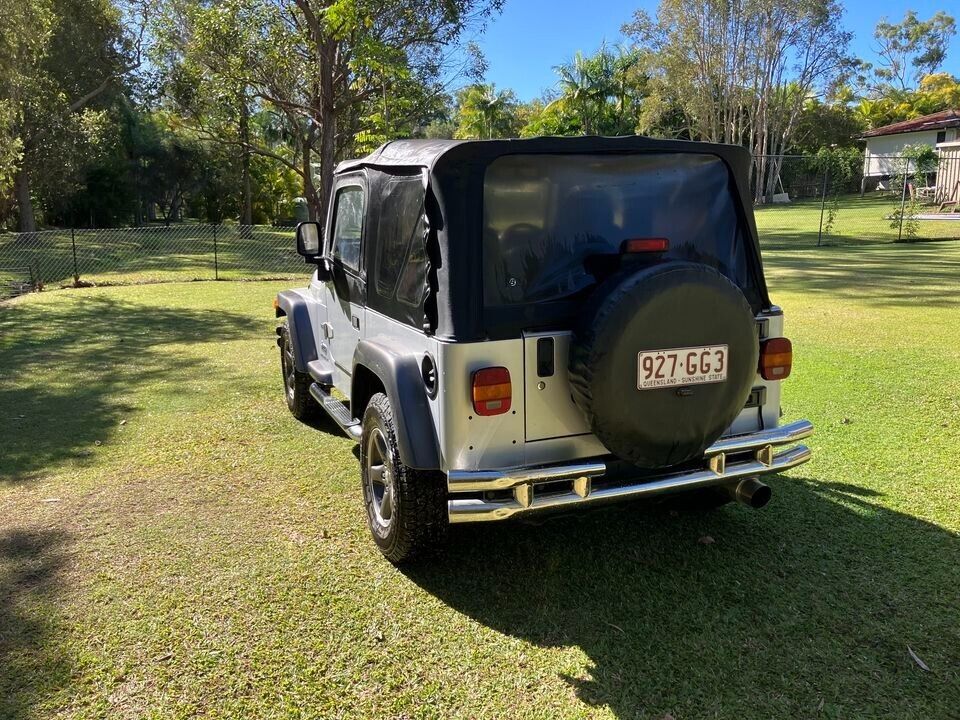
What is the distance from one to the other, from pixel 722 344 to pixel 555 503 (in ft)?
3.19

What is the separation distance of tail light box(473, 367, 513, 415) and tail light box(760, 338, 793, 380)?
4.59ft

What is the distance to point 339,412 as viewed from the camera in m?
4.52

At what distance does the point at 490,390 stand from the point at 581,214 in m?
0.91

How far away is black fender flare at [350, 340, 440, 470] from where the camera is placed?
3129 mm

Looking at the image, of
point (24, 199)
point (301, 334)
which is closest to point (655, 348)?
point (301, 334)

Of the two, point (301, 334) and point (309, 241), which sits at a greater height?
point (309, 241)

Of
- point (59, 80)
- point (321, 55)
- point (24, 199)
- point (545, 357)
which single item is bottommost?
point (545, 357)

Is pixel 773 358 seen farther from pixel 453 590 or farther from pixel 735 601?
pixel 453 590

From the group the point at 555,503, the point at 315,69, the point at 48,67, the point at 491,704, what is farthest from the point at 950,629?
the point at 48,67

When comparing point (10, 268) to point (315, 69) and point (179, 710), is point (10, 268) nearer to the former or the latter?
point (315, 69)

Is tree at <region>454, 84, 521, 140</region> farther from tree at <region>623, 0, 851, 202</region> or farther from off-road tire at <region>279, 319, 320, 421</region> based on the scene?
off-road tire at <region>279, 319, 320, 421</region>

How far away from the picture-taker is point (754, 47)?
42188mm

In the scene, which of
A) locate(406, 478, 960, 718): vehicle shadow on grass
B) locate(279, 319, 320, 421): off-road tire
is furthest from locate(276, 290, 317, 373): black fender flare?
locate(406, 478, 960, 718): vehicle shadow on grass

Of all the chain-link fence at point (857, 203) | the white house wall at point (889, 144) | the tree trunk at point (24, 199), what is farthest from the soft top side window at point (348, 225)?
the white house wall at point (889, 144)
